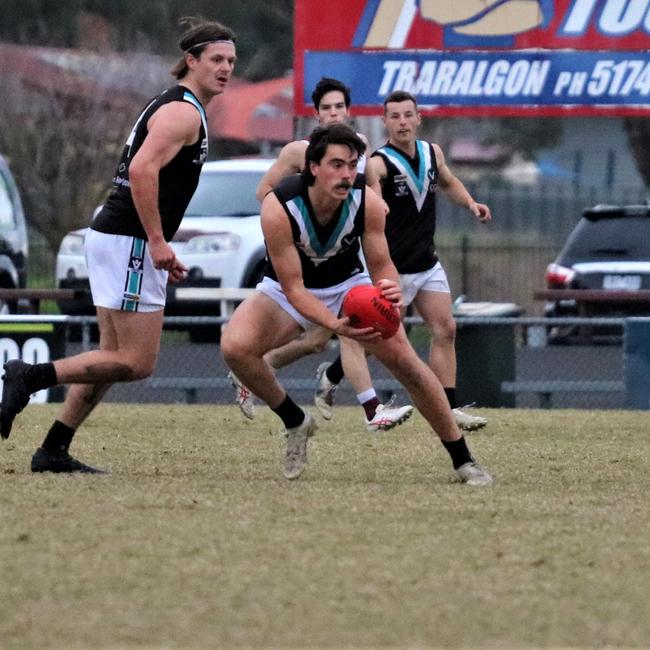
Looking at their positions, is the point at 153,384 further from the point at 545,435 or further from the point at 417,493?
the point at 417,493

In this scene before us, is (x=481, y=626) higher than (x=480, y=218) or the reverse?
the reverse

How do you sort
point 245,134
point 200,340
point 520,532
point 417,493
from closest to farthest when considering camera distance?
1. point 520,532
2. point 417,493
3. point 200,340
4. point 245,134

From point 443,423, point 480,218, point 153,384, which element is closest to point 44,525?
point 443,423

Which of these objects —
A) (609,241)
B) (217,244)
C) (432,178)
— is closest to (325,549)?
(432,178)

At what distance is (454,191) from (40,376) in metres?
3.66

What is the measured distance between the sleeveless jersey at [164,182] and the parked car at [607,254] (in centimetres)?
1013

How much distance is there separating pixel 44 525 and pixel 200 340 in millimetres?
10410

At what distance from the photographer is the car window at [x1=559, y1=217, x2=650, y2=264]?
1905 cm

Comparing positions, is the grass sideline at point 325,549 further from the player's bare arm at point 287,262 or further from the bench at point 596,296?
the bench at point 596,296

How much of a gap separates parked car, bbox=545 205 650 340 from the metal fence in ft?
9.82

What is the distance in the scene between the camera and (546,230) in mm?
35469

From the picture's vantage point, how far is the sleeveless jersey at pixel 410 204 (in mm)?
10961

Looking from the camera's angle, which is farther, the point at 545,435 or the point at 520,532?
the point at 545,435

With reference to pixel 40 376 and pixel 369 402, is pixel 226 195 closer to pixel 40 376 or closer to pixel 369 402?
pixel 369 402
